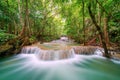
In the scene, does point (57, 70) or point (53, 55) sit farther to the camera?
point (53, 55)

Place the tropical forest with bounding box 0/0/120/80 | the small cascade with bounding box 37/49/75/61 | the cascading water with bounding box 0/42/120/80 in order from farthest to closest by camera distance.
A: the small cascade with bounding box 37/49/75/61 → the tropical forest with bounding box 0/0/120/80 → the cascading water with bounding box 0/42/120/80

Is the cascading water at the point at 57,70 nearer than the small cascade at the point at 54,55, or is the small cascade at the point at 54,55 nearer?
the cascading water at the point at 57,70

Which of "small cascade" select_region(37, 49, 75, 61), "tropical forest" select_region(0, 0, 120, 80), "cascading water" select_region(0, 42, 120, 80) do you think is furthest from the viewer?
"small cascade" select_region(37, 49, 75, 61)

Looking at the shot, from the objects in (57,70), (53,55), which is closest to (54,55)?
(53,55)

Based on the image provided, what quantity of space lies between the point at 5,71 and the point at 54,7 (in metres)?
13.7

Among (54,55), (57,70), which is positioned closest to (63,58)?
(54,55)

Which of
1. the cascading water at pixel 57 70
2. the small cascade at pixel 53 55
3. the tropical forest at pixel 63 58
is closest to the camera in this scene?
the cascading water at pixel 57 70

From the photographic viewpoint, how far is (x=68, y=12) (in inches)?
732

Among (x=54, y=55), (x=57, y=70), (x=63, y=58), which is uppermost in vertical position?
(x=54, y=55)

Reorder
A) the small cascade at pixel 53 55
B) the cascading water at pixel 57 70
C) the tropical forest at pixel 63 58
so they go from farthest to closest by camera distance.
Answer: the small cascade at pixel 53 55 → the tropical forest at pixel 63 58 → the cascading water at pixel 57 70

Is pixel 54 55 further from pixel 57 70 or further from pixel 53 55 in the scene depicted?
pixel 57 70

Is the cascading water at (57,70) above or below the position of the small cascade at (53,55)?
below

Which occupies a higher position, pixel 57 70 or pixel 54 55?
pixel 54 55

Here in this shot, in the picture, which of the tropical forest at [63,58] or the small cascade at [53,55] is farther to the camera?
the small cascade at [53,55]
